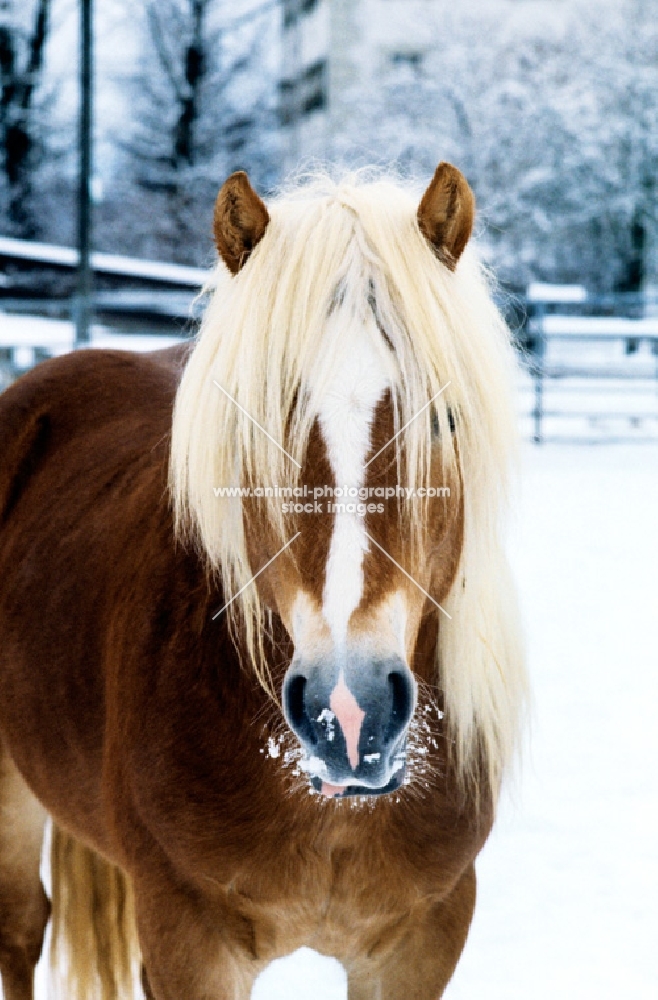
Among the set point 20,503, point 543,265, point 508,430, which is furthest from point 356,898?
point 543,265

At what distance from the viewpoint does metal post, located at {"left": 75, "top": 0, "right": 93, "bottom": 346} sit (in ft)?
40.8

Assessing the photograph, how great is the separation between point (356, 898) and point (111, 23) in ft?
83.3

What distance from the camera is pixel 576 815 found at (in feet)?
11.3

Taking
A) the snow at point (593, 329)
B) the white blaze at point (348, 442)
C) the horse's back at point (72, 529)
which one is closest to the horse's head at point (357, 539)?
the white blaze at point (348, 442)

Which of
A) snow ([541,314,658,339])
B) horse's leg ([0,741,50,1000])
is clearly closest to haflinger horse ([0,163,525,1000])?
horse's leg ([0,741,50,1000])

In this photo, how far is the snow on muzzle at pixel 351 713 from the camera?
119 centimetres

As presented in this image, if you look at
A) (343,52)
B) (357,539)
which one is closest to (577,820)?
(357,539)

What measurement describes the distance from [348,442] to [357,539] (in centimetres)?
12

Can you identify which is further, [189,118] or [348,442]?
[189,118]

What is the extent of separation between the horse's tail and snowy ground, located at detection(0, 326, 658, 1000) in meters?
0.22

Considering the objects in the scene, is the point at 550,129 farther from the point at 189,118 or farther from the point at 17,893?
the point at 17,893

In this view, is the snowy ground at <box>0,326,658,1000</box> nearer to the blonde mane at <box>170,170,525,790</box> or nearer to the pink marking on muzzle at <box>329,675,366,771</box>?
the blonde mane at <box>170,170,525,790</box>

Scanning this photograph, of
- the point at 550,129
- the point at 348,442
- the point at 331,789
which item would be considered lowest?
the point at 331,789

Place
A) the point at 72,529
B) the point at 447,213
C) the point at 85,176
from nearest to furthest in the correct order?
the point at 447,213 → the point at 72,529 → the point at 85,176
